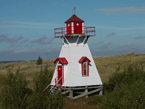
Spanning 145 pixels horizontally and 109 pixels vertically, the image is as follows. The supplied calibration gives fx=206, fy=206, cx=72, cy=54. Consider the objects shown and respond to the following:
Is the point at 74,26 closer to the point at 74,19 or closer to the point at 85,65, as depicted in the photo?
the point at 74,19

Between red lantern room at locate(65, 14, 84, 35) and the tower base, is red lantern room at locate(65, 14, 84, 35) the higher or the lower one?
the higher one

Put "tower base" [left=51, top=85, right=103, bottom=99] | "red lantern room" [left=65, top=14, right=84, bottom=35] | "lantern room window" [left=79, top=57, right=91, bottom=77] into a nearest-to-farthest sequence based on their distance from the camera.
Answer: "tower base" [left=51, top=85, right=103, bottom=99]
"lantern room window" [left=79, top=57, right=91, bottom=77]
"red lantern room" [left=65, top=14, right=84, bottom=35]

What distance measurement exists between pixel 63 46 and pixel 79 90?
601 cm

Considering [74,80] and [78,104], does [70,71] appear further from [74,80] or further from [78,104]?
[78,104]

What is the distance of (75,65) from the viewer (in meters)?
24.7

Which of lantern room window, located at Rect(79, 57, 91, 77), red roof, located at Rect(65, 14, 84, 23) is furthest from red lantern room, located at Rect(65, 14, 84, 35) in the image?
lantern room window, located at Rect(79, 57, 91, 77)

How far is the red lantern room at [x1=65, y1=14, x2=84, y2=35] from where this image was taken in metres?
25.1

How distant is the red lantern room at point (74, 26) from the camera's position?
2506 centimetres

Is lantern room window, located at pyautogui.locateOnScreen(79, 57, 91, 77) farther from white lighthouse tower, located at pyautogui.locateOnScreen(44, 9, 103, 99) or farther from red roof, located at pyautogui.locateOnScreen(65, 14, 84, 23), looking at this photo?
red roof, located at pyautogui.locateOnScreen(65, 14, 84, 23)

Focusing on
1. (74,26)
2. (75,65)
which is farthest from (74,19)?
(75,65)

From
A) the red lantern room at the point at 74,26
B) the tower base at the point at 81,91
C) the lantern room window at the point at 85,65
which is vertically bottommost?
the tower base at the point at 81,91

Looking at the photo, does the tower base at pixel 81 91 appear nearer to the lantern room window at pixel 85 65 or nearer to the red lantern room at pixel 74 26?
the lantern room window at pixel 85 65

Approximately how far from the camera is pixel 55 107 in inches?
568

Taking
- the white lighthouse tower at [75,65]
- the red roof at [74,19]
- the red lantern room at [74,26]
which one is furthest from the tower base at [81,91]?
the red roof at [74,19]
